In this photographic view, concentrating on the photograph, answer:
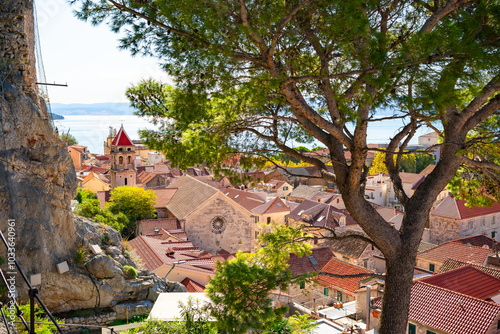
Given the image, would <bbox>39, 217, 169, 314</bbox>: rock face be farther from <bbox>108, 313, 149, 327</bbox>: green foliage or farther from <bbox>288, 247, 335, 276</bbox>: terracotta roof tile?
<bbox>288, 247, 335, 276</bbox>: terracotta roof tile

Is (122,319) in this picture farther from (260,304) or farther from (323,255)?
(323,255)

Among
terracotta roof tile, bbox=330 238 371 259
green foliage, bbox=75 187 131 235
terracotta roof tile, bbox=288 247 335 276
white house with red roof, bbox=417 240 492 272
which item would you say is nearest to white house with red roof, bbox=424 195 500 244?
white house with red roof, bbox=417 240 492 272

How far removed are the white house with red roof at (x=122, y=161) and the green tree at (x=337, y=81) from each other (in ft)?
109

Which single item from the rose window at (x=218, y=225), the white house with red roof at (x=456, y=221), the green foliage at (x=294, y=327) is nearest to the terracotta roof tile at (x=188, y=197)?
the rose window at (x=218, y=225)

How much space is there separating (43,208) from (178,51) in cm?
657

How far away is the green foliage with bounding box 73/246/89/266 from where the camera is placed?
33.1 ft

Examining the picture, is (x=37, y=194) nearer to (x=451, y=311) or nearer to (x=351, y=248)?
(x=451, y=311)

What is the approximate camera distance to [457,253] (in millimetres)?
21047

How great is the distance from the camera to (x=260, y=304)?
457 cm

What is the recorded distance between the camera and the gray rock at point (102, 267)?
1025cm

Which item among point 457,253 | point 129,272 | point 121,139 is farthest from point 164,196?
point 129,272

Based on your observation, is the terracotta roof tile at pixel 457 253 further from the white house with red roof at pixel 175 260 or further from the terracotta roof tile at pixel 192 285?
the terracotta roof tile at pixel 192 285

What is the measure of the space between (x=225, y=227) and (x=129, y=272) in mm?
19153

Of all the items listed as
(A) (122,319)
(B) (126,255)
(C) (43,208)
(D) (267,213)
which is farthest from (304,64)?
(D) (267,213)
